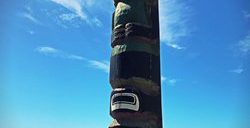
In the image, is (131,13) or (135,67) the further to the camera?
(131,13)

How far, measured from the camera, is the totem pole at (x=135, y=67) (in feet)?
40.7

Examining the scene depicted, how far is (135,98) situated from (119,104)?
57cm

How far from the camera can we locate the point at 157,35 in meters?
13.7

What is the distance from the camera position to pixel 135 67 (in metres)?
12.8

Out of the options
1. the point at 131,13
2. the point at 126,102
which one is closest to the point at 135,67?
the point at 126,102

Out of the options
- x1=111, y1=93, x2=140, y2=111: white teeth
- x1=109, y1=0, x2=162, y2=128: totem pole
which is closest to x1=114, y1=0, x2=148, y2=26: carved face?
x1=109, y1=0, x2=162, y2=128: totem pole

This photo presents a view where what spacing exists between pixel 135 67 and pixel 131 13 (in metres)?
2.11

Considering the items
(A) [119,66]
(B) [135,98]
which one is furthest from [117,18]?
(B) [135,98]

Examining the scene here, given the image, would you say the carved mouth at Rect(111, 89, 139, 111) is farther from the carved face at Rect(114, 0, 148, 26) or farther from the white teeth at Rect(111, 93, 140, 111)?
the carved face at Rect(114, 0, 148, 26)

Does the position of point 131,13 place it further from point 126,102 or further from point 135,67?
point 126,102

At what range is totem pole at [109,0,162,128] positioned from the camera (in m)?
12.4

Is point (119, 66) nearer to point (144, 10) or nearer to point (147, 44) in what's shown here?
point (147, 44)

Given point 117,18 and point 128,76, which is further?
point 117,18

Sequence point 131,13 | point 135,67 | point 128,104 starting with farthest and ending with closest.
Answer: point 131,13 < point 135,67 < point 128,104
